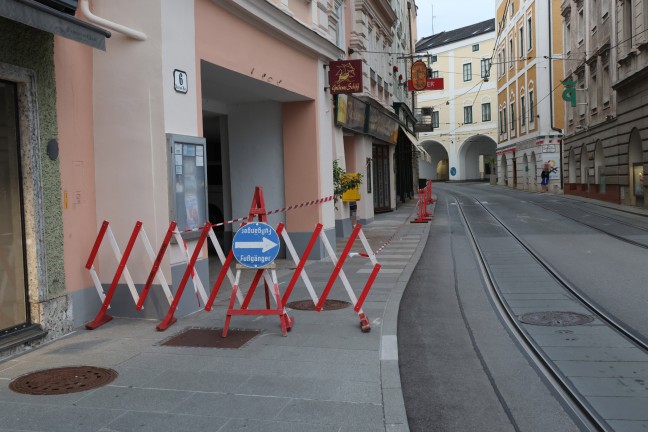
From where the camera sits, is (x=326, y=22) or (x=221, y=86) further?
(x=326, y=22)

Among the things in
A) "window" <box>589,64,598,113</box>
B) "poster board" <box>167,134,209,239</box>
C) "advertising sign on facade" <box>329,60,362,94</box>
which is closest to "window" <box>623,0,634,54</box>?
"window" <box>589,64,598,113</box>

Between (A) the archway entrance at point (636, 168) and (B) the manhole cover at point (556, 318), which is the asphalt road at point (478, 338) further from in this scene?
(A) the archway entrance at point (636, 168)

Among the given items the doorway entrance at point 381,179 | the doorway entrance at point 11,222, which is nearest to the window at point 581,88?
the doorway entrance at point 381,179

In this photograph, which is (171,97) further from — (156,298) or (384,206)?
(384,206)

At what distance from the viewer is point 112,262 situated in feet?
24.1

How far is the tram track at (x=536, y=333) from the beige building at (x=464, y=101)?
49.3 metres

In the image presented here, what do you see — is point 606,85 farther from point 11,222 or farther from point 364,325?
point 11,222

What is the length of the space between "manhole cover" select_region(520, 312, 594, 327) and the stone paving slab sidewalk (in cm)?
159

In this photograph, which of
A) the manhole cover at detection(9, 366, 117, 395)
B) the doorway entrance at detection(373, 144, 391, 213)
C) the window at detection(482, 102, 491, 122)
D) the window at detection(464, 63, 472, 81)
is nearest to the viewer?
the manhole cover at detection(9, 366, 117, 395)

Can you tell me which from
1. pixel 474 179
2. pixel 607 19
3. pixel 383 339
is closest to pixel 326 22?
pixel 383 339

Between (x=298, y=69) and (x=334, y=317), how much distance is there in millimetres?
6135

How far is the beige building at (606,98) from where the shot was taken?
2347 cm

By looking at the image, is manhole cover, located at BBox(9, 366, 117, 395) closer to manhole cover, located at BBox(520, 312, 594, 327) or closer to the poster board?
the poster board

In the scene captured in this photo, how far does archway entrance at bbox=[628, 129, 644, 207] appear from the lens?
2431 cm
